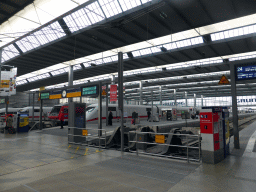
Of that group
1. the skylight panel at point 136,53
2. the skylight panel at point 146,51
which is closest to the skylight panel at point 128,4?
the skylight panel at point 146,51

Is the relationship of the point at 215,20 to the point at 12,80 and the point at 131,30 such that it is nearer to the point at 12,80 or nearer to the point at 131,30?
the point at 131,30

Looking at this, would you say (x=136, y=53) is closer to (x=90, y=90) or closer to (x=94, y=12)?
(x=94, y=12)

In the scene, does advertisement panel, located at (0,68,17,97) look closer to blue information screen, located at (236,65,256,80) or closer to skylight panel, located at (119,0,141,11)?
skylight panel, located at (119,0,141,11)

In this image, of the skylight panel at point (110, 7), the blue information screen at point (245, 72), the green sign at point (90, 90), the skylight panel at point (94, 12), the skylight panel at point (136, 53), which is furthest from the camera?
the skylight panel at point (136, 53)

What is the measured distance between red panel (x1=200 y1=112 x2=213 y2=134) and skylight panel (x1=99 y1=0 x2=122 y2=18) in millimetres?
12141

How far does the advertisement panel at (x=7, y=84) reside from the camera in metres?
18.8

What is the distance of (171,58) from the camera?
2620 centimetres

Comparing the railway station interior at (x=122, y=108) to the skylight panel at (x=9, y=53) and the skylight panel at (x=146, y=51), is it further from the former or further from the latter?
the skylight panel at (x=9, y=53)

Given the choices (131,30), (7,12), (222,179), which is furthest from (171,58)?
(222,179)

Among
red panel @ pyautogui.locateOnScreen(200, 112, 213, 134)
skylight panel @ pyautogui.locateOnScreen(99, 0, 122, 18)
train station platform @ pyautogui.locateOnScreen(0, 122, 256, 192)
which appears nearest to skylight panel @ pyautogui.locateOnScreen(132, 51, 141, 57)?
skylight panel @ pyautogui.locateOnScreen(99, 0, 122, 18)

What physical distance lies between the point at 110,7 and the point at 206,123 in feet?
42.0

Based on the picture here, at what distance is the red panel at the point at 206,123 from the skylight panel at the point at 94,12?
12554 millimetres

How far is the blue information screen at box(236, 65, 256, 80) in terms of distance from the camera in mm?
7785

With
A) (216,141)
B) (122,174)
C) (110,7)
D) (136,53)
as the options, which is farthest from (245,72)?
(136,53)
